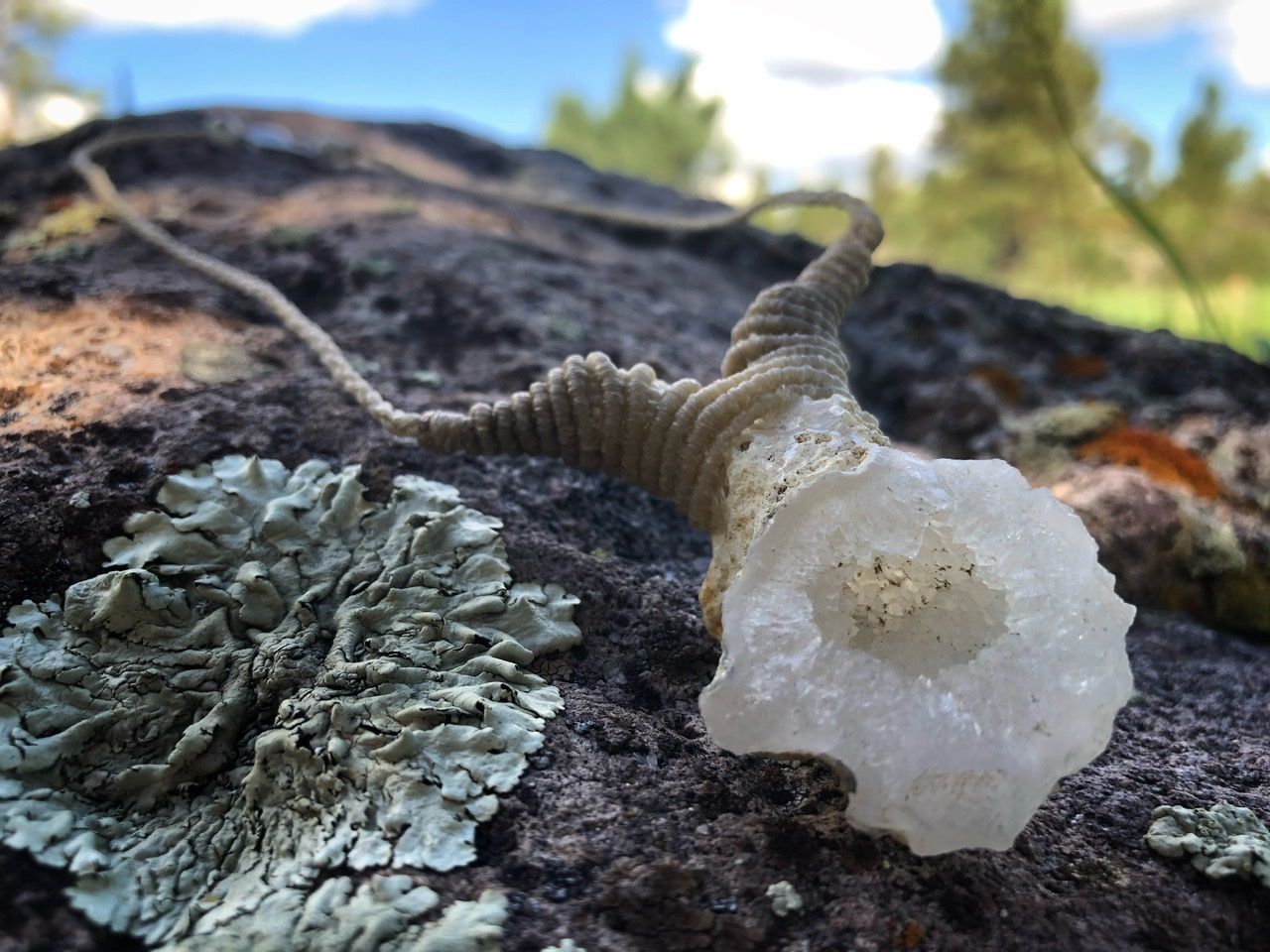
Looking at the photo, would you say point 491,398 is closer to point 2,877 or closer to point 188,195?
point 2,877

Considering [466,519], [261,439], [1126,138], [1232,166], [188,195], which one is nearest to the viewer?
[466,519]

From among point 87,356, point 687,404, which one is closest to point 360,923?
point 687,404

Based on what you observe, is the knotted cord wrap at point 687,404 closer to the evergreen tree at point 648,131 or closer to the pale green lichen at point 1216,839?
the pale green lichen at point 1216,839

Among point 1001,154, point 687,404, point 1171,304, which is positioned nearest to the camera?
point 687,404

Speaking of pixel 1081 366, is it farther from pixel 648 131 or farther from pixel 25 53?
pixel 25 53

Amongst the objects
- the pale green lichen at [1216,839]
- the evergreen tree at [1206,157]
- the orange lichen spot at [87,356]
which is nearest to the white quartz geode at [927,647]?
the pale green lichen at [1216,839]

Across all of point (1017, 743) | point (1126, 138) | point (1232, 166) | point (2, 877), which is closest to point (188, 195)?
point (2, 877)

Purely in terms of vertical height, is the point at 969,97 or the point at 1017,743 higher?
the point at 969,97
